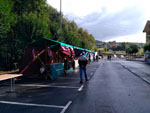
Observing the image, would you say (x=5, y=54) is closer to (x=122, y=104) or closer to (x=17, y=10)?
(x=17, y=10)

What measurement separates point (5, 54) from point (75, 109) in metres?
14.1

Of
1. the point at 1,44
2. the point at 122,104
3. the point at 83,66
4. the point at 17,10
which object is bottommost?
the point at 122,104

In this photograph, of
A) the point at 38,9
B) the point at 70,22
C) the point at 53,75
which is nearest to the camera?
the point at 53,75

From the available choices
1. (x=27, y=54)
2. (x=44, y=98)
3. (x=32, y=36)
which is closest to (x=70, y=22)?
(x=32, y=36)

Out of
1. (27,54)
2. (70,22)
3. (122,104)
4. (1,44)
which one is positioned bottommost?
(122,104)

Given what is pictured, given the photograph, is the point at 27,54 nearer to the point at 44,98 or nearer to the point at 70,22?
the point at 44,98

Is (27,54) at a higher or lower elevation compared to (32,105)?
higher

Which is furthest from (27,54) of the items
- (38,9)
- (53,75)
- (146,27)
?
(146,27)

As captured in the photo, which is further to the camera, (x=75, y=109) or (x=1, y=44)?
(x=1, y=44)

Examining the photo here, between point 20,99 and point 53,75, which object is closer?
point 20,99

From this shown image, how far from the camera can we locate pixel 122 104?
5242mm

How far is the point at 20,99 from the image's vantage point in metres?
5.99

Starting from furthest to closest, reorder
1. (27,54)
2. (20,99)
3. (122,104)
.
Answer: (27,54) < (20,99) < (122,104)

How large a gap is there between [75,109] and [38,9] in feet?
74.8
